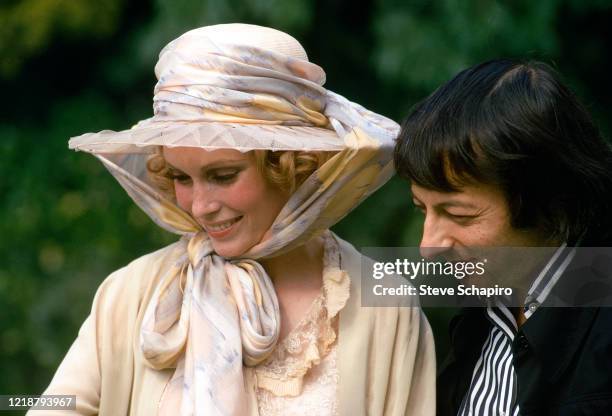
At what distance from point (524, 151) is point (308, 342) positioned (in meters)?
0.65

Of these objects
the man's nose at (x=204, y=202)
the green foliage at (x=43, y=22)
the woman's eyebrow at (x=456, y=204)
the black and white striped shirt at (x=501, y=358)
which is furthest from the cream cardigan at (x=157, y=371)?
the green foliage at (x=43, y=22)

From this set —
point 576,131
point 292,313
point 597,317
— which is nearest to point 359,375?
point 292,313

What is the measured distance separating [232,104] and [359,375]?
0.66 metres

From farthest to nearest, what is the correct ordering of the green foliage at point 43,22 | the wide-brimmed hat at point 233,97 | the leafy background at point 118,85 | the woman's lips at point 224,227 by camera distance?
the green foliage at point 43,22 < the leafy background at point 118,85 < the woman's lips at point 224,227 < the wide-brimmed hat at point 233,97

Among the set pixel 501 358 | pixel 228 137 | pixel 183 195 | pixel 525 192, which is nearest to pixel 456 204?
pixel 525 192

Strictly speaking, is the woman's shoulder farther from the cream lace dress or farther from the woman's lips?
the cream lace dress

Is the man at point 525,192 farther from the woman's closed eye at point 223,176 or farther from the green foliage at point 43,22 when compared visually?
the green foliage at point 43,22

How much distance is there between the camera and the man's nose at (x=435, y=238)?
2319 millimetres

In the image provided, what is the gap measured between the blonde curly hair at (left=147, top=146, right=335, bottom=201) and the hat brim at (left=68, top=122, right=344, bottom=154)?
6 cm

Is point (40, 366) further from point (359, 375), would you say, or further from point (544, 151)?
point (544, 151)

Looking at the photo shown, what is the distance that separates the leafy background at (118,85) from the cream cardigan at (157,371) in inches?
65.9

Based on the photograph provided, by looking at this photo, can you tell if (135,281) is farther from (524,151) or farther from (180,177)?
(524,151)

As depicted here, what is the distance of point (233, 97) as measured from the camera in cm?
237

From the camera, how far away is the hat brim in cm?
231
